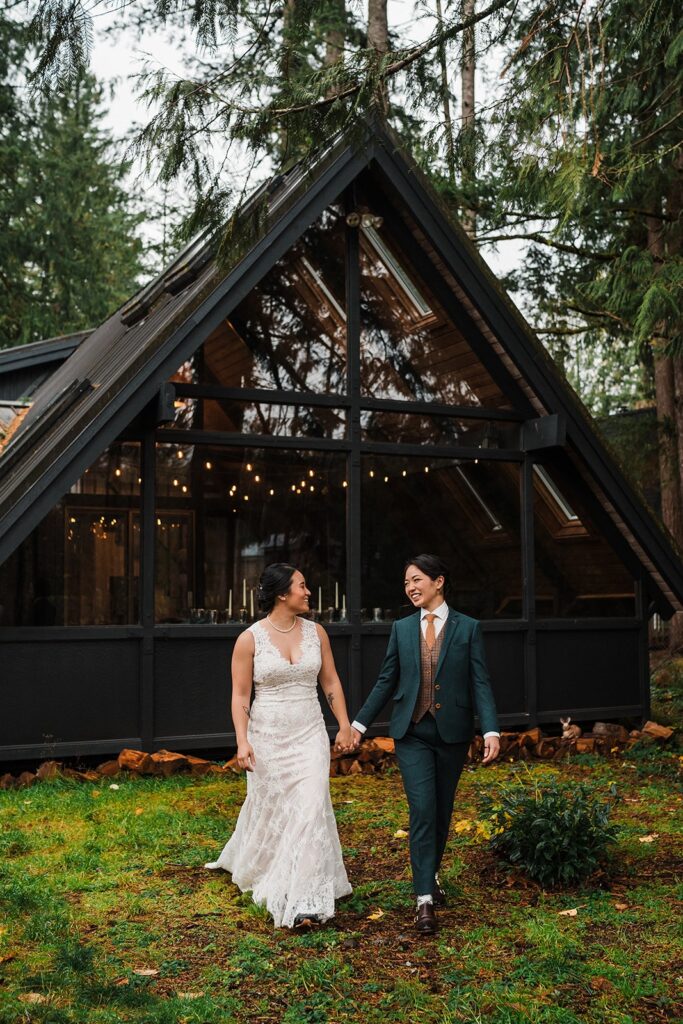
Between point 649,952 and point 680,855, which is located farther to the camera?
point 680,855

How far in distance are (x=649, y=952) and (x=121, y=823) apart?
12.3 ft

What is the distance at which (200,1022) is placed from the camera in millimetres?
3799

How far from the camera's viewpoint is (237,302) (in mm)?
8883

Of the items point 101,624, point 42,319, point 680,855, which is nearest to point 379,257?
point 101,624

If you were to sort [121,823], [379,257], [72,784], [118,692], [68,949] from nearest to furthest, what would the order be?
[68,949] → [121,823] → [72,784] → [118,692] → [379,257]

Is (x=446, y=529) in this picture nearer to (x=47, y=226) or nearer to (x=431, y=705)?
(x=431, y=705)

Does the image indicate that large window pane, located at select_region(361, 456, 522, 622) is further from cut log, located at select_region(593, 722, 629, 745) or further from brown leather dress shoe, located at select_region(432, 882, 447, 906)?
brown leather dress shoe, located at select_region(432, 882, 447, 906)

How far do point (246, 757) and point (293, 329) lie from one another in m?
5.34

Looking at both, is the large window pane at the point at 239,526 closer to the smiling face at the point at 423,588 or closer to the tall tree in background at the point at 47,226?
the smiling face at the point at 423,588

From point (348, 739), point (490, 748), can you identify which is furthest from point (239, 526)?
point (490, 748)

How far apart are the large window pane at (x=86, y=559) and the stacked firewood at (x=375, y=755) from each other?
1.16m

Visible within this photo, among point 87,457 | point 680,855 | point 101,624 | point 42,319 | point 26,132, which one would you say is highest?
point 26,132

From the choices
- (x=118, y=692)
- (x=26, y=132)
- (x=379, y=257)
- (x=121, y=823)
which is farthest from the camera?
(x=26, y=132)

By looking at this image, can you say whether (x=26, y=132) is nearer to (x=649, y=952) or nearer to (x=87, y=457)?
(x=87, y=457)
